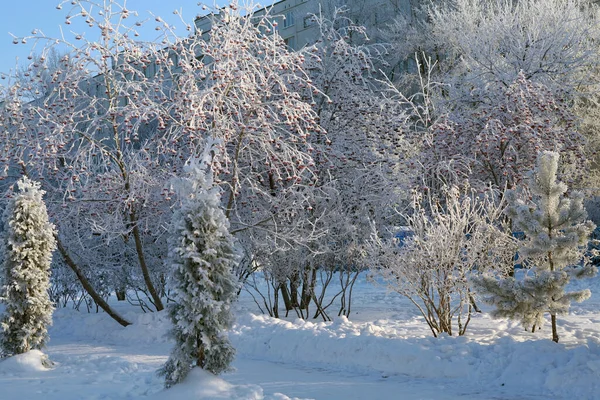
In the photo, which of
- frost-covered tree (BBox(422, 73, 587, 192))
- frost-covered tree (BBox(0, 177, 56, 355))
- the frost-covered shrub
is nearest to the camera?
the frost-covered shrub

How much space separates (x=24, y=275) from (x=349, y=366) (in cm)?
505

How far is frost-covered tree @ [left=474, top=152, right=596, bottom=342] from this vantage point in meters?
8.22

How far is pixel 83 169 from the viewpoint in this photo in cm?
1142

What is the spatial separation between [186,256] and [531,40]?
1273 cm

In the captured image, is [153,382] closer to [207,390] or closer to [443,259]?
[207,390]

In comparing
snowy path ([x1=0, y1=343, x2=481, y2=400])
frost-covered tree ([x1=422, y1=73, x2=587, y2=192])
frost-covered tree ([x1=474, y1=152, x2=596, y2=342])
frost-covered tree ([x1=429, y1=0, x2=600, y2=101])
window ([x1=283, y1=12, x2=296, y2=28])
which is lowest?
snowy path ([x1=0, y1=343, x2=481, y2=400])

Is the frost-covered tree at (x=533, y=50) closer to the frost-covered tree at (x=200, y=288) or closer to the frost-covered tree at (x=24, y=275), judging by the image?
the frost-covered tree at (x=200, y=288)

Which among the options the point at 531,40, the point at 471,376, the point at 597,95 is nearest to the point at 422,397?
the point at 471,376

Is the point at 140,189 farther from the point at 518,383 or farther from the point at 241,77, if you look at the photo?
the point at 518,383

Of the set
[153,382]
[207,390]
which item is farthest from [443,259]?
[153,382]

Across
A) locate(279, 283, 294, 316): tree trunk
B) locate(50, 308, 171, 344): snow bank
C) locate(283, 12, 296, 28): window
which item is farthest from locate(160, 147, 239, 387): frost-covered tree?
locate(283, 12, 296, 28): window

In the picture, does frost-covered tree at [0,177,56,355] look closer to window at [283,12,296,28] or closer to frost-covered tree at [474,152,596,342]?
frost-covered tree at [474,152,596,342]

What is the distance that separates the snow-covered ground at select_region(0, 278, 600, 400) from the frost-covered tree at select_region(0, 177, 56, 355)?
15.6 inches

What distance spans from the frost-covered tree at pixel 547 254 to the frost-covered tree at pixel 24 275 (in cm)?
644
